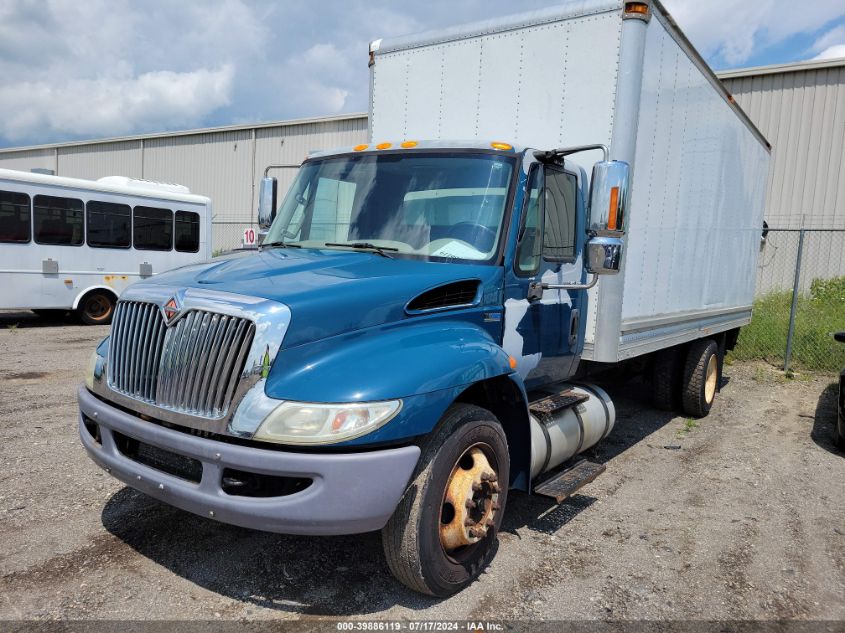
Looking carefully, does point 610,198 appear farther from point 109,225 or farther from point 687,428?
point 109,225

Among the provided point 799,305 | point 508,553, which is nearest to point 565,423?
point 508,553

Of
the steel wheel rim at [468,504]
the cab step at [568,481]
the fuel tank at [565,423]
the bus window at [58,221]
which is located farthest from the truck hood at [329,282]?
the bus window at [58,221]

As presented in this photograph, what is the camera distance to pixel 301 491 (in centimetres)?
274

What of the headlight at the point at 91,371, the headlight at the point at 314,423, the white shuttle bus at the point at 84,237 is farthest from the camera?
the white shuttle bus at the point at 84,237

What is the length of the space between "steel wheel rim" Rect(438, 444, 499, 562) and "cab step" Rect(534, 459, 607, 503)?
612mm

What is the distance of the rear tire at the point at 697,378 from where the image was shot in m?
7.29

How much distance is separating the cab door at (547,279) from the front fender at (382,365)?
71 cm

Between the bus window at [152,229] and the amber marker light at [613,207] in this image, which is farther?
the bus window at [152,229]

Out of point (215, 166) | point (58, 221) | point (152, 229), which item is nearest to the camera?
point (58, 221)

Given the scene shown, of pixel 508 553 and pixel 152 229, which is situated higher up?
pixel 152 229

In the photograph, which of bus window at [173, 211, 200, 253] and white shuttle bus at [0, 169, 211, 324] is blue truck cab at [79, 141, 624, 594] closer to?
white shuttle bus at [0, 169, 211, 324]

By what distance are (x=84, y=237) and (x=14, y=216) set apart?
4.40 feet

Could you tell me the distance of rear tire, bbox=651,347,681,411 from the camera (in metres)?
7.30

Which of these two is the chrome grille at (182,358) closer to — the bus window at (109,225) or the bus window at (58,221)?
the bus window at (58,221)
